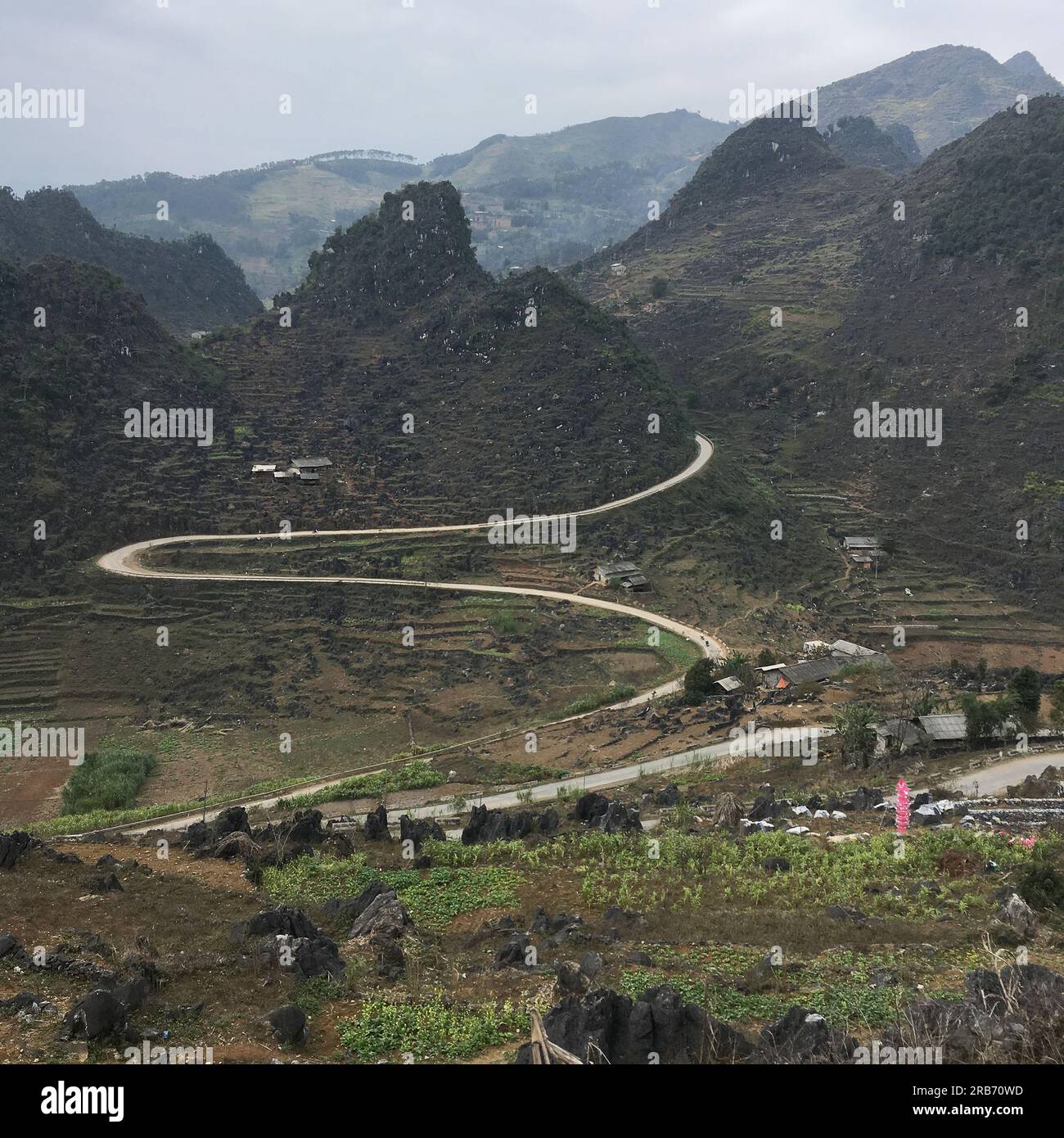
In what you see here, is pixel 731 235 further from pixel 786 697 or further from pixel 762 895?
pixel 762 895

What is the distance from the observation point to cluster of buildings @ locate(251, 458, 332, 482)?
71.2 meters

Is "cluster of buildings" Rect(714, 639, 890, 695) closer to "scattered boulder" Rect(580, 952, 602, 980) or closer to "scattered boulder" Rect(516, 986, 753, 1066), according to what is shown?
"scattered boulder" Rect(580, 952, 602, 980)

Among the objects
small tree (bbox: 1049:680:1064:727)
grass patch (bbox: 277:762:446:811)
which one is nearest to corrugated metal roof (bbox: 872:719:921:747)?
small tree (bbox: 1049:680:1064:727)

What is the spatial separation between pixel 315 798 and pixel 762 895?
21.6m

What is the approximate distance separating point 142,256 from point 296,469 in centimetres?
7320

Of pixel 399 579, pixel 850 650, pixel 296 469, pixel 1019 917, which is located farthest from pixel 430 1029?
pixel 296 469

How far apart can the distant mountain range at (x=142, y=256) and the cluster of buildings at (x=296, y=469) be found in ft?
169

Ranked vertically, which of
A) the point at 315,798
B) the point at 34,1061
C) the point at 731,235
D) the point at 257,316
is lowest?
the point at 315,798

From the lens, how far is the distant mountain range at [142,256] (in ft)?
373

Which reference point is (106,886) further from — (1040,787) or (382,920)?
(1040,787)

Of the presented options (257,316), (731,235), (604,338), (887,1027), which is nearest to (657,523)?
(604,338)

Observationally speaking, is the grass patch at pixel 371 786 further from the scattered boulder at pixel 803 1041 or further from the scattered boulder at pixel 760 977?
the scattered boulder at pixel 803 1041

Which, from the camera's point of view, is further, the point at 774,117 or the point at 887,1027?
the point at 774,117

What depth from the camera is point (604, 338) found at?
8356 centimetres
